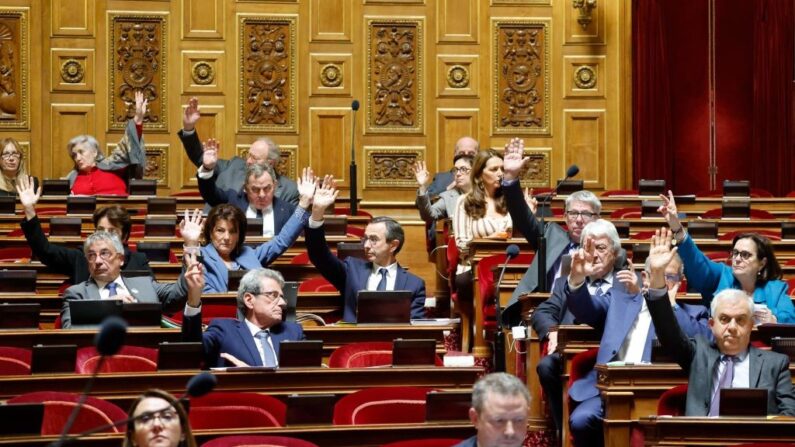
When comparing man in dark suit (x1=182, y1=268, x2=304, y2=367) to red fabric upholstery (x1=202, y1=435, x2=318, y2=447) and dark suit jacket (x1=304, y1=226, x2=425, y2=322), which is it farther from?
red fabric upholstery (x1=202, y1=435, x2=318, y2=447)

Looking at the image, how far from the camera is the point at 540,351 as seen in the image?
20.3 feet

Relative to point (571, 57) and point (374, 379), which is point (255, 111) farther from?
point (374, 379)

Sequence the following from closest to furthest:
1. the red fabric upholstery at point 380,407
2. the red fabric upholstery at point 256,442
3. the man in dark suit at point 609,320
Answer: the red fabric upholstery at point 256,442 → the red fabric upholstery at point 380,407 → the man in dark suit at point 609,320

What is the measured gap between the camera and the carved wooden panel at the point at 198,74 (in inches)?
433

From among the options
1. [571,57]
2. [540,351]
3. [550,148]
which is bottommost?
[540,351]

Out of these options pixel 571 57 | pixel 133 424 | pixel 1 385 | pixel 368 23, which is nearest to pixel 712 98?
pixel 571 57

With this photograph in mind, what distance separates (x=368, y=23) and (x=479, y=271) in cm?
438

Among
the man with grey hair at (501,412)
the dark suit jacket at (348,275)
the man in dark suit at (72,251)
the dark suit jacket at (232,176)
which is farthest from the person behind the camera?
the dark suit jacket at (232,176)

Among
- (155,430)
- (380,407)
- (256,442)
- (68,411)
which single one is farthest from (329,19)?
(155,430)

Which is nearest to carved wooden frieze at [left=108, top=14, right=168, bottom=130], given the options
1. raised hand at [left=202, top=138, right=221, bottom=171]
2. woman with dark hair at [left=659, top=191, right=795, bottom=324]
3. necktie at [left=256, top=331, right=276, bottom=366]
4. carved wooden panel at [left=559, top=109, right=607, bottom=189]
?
raised hand at [left=202, top=138, right=221, bottom=171]

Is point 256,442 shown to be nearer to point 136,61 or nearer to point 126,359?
point 126,359

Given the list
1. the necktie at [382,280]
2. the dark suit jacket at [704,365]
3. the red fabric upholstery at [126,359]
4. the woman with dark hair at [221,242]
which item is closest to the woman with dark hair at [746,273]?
the dark suit jacket at [704,365]

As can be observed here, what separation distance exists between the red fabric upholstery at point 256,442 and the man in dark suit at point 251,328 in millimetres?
1124

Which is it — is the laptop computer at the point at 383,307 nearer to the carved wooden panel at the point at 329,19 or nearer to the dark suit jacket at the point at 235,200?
the dark suit jacket at the point at 235,200
